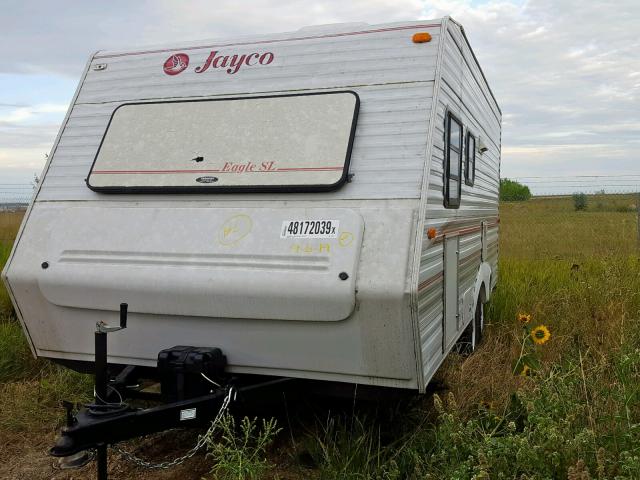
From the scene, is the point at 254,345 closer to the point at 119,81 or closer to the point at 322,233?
the point at 322,233

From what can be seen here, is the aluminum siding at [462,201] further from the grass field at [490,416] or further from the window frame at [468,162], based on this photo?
the grass field at [490,416]

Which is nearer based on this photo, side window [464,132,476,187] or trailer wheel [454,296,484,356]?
side window [464,132,476,187]

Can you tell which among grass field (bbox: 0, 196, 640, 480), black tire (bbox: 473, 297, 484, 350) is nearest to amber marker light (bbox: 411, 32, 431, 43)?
grass field (bbox: 0, 196, 640, 480)

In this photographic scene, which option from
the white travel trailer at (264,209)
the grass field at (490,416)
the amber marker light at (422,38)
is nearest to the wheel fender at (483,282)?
the grass field at (490,416)

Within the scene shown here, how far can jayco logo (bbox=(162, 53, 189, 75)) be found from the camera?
4.59 meters

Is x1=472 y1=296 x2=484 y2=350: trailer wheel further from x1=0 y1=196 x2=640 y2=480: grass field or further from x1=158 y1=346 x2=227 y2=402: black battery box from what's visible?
x1=158 y1=346 x2=227 y2=402: black battery box

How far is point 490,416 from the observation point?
392cm

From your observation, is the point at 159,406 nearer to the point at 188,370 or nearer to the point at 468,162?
the point at 188,370

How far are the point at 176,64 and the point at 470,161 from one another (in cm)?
254

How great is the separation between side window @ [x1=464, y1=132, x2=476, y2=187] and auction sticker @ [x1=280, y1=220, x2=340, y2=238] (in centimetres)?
202

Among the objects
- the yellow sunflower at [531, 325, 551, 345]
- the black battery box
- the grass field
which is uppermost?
the black battery box

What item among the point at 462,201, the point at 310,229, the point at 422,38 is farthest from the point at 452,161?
the point at 310,229

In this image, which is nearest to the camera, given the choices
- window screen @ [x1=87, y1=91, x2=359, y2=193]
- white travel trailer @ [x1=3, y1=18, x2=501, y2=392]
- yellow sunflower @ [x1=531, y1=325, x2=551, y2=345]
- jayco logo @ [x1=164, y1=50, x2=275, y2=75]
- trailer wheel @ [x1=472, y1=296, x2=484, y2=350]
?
white travel trailer @ [x1=3, y1=18, x2=501, y2=392]

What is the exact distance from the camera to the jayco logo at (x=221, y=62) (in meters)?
4.42
